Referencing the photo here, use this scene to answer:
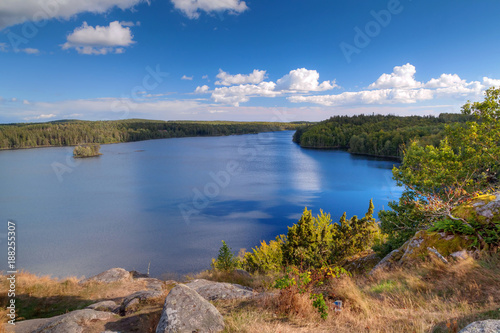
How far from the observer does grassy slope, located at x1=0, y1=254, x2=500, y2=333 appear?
3775 mm

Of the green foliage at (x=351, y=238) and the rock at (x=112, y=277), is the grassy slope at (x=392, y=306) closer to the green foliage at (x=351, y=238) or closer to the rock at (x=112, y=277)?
the rock at (x=112, y=277)

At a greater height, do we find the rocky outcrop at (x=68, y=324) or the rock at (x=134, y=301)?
the rocky outcrop at (x=68, y=324)

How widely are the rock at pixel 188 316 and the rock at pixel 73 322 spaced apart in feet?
6.37

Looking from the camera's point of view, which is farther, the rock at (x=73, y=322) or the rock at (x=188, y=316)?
the rock at (x=73, y=322)

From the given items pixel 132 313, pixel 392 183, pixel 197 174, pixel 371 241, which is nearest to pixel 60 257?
pixel 132 313

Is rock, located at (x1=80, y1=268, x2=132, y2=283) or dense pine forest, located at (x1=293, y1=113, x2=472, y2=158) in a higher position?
dense pine forest, located at (x1=293, y1=113, x2=472, y2=158)

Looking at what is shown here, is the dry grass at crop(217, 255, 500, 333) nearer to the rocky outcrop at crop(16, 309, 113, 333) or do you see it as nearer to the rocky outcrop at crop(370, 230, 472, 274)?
the rocky outcrop at crop(370, 230, 472, 274)

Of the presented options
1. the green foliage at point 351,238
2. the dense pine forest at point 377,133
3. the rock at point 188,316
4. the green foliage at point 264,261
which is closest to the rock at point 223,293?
the rock at point 188,316

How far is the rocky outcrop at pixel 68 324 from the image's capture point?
4982 mm

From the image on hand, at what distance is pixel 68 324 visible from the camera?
5059 millimetres

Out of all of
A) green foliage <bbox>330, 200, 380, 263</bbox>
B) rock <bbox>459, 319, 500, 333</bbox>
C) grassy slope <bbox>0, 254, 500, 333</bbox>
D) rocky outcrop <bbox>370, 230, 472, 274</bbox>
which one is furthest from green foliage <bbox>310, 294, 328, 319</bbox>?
green foliage <bbox>330, 200, 380, 263</bbox>

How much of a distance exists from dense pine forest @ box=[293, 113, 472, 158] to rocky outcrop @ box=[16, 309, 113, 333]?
196 ft

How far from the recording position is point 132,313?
581 cm

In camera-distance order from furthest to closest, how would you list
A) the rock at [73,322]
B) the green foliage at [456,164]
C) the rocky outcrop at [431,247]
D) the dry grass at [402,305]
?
1. the green foliage at [456,164]
2. the rocky outcrop at [431,247]
3. the rock at [73,322]
4. the dry grass at [402,305]
